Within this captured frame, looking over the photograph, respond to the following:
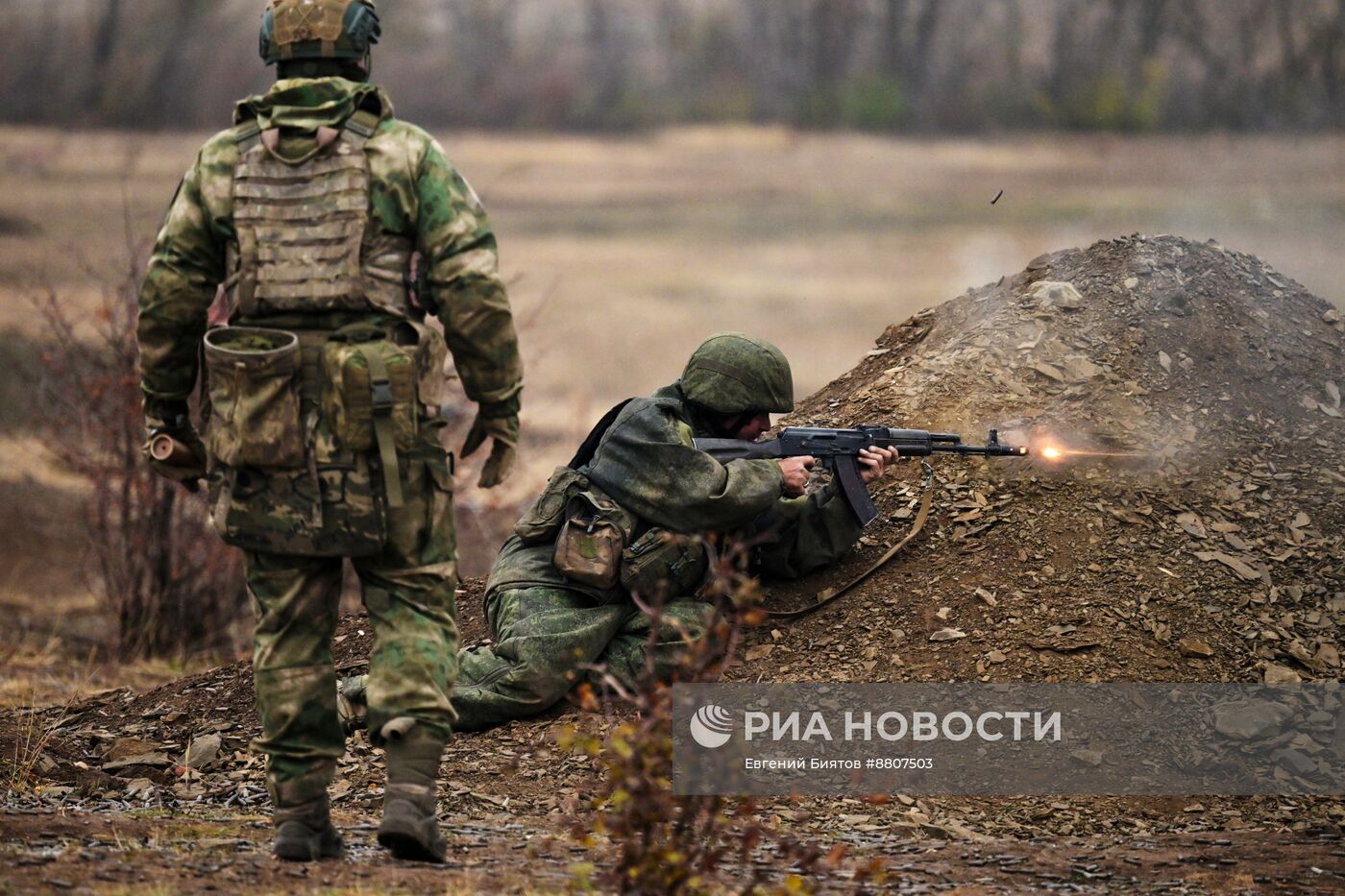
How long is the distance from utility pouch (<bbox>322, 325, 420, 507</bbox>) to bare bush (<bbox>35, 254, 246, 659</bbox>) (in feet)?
18.1

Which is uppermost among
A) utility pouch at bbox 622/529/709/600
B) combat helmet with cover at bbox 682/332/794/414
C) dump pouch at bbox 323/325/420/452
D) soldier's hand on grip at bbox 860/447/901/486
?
combat helmet with cover at bbox 682/332/794/414

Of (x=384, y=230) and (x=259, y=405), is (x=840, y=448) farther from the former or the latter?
(x=259, y=405)

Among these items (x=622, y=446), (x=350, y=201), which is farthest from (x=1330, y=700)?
(x=350, y=201)

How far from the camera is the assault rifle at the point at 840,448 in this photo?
6301 millimetres

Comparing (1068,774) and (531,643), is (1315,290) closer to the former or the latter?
(1068,774)

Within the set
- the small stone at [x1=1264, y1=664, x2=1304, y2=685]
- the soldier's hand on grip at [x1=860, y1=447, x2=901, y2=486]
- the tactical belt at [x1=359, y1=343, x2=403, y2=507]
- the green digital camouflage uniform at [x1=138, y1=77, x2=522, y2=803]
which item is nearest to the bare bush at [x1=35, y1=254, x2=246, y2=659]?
the soldier's hand on grip at [x1=860, y1=447, x2=901, y2=486]

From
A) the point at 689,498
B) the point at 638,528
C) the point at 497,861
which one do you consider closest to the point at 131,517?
the point at 638,528

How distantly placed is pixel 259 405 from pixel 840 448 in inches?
106

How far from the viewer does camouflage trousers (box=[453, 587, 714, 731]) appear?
608 cm

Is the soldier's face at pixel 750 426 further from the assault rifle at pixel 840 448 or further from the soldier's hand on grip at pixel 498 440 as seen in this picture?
the soldier's hand on grip at pixel 498 440

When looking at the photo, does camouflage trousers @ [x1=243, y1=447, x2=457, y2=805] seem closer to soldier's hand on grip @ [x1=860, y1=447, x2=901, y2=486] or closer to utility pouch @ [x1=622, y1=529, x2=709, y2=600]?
utility pouch @ [x1=622, y1=529, x2=709, y2=600]

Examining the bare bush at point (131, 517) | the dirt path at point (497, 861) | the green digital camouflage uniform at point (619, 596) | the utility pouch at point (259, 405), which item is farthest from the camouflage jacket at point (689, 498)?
the bare bush at point (131, 517)

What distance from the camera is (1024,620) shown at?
629 centimetres

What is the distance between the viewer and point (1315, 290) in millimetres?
8344
